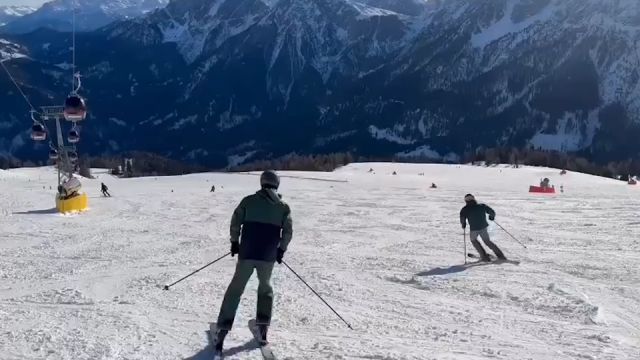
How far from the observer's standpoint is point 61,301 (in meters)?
11.3

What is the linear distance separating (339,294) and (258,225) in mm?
4002

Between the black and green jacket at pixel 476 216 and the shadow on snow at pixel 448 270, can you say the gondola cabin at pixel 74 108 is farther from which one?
the shadow on snow at pixel 448 270

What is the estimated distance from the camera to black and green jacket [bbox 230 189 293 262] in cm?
862

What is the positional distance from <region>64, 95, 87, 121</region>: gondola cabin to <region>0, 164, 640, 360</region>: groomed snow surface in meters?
5.59

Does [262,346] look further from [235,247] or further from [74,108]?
[74,108]

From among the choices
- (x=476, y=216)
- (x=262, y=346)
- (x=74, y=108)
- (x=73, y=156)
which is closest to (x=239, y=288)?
(x=262, y=346)

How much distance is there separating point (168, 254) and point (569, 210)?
21818 mm

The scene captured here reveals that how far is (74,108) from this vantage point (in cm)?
2889

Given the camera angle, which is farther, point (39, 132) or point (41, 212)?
point (39, 132)

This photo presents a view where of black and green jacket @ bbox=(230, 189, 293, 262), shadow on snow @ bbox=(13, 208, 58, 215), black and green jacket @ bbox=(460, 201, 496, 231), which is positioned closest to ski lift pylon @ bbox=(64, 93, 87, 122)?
shadow on snow @ bbox=(13, 208, 58, 215)

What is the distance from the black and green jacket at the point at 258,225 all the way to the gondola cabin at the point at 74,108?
73.2 ft

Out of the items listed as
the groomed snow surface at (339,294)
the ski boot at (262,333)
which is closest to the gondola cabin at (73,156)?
the groomed snow surface at (339,294)

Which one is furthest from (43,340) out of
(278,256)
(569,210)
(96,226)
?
(569,210)

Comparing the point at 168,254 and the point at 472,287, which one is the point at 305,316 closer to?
the point at 472,287
